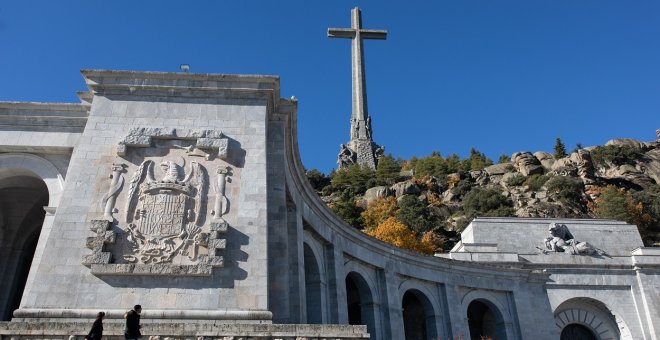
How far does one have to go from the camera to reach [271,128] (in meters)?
16.8

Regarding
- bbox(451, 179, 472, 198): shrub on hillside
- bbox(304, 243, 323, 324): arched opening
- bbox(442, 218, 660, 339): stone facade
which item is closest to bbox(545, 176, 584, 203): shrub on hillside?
bbox(451, 179, 472, 198): shrub on hillside

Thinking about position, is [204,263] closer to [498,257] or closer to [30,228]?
[30,228]

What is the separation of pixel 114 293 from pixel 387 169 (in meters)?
71.6

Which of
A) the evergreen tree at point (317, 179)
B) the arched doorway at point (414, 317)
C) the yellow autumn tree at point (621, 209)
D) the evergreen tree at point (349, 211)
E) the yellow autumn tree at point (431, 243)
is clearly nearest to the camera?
the arched doorway at point (414, 317)

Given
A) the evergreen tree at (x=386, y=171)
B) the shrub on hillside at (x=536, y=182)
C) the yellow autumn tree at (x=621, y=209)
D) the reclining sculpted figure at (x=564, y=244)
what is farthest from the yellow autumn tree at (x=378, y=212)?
the reclining sculpted figure at (x=564, y=244)

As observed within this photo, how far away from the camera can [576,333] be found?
1254 inches

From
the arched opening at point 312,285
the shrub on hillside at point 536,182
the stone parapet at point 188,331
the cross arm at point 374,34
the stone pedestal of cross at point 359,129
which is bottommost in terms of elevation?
the stone parapet at point 188,331

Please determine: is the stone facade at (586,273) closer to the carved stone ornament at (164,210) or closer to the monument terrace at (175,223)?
the monument terrace at (175,223)

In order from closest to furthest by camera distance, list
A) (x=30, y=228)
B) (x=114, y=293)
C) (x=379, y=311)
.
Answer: (x=114, y=293) < (x=30, y=228) < (x=379, y=311)

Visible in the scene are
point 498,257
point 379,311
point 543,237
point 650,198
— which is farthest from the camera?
point 650,198

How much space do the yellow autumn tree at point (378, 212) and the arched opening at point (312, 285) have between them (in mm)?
39619

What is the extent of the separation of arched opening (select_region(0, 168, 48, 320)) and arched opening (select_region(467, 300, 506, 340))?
2175 centimetres

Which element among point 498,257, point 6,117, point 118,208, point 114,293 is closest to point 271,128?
point 118,208

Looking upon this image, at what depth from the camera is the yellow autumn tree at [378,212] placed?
61.6 meters
